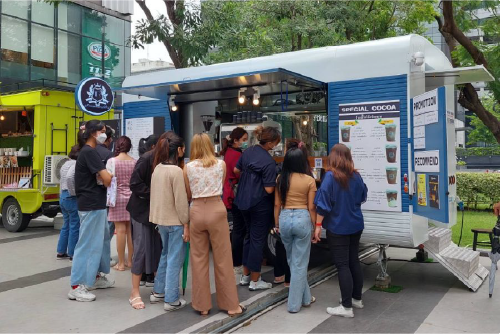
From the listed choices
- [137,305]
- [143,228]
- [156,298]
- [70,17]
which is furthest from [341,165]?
[70,17]

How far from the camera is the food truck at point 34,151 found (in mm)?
9695

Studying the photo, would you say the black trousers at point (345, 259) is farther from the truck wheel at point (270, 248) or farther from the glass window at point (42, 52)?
the glass window at point (42, 52)

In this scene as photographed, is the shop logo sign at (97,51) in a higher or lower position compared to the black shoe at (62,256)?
higher

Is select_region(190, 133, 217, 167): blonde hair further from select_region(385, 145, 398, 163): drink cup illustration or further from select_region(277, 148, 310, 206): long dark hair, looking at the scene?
select_region(385, 145, 398, 163): drink cup illustration

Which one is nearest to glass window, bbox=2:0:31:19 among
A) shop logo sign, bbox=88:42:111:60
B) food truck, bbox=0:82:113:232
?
shop logo sign, bbox=88:42:111:60

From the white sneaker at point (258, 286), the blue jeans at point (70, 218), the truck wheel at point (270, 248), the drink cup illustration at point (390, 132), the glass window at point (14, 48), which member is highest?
the glass window at point (14, 48)

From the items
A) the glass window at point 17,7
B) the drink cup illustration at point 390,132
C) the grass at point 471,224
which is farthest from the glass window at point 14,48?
the drink cup illustration at point 390,132

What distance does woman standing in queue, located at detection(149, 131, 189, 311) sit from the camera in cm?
464

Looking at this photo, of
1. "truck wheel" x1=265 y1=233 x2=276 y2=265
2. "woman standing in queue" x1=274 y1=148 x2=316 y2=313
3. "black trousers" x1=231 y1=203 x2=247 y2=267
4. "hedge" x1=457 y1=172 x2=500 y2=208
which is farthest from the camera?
"hedge" x1=457 y1=172 x2=500 y2=208

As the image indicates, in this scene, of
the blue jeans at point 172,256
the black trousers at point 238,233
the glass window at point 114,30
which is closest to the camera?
the blue jeans at point 172,256

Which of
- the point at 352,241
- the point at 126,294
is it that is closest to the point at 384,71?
the point at 352,241

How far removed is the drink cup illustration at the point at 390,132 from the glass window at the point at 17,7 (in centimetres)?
1766

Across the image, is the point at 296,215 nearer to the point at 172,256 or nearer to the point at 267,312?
the point at 267,312

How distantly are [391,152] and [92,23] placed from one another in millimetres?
19668
